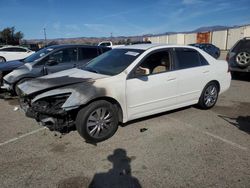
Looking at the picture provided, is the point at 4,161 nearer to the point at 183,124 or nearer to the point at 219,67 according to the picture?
the point at 183,124

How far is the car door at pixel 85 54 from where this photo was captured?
7878 mm

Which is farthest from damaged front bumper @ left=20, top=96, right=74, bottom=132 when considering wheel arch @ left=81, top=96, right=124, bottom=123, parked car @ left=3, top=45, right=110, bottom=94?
parked car @ left=3, top=45, right=110, bottom=94

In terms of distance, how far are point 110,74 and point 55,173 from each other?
77.7 inches

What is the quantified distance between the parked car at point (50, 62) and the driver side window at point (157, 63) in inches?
128

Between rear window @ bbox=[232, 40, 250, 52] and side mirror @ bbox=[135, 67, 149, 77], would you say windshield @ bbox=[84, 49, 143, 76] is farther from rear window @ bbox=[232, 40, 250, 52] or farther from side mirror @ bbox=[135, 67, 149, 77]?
rear window @ bbox=[232, 40, 250, 52]

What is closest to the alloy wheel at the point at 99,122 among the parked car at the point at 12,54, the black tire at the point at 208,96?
the black tire at the point at 208,96

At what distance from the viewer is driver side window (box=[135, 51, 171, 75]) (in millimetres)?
4727

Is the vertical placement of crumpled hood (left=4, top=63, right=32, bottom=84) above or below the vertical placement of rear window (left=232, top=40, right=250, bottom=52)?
below

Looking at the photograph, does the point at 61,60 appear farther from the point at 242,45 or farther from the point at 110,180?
the point at 242,45

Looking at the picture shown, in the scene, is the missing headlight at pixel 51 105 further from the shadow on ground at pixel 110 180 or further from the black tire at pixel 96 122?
the shadow on ground at pixel 110 180

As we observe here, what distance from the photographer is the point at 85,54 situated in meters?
8.05

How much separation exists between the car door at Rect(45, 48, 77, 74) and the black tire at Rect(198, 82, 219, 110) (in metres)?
→ 4.13

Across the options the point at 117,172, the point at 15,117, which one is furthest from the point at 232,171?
the point at 15,117

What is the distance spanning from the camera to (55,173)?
10.5 feet
